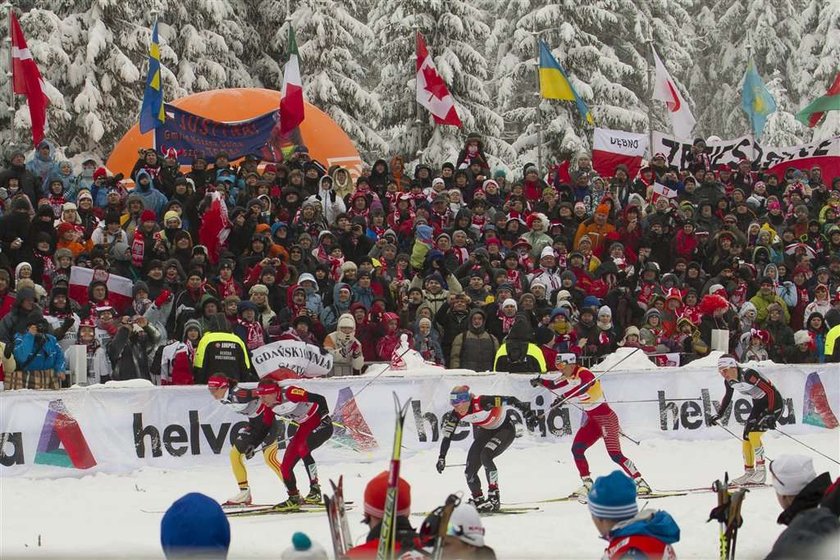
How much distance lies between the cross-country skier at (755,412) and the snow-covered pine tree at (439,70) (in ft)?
61.2

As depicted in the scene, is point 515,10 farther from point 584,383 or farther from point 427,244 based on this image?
point 584,383

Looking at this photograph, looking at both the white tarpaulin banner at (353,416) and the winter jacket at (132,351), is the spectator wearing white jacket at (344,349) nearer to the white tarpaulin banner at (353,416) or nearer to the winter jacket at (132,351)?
the white tarpaulin banner at (353,416)

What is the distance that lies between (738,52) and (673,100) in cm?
1871

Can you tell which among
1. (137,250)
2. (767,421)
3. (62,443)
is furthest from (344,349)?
(767,421)

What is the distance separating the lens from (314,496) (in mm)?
12789

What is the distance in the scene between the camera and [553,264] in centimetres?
1764

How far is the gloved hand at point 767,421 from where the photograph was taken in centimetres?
1383

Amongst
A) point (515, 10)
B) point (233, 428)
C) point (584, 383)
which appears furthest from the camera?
point (515, 10)

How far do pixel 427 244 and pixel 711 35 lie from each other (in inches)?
1161

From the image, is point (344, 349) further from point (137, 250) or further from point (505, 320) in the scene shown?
point (137, 250)

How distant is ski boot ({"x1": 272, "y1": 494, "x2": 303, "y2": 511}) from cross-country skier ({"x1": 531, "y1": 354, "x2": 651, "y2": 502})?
2822mm

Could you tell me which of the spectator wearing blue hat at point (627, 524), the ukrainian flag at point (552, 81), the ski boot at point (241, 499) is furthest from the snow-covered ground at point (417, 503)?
the ukrainian flag at point (552, 81)

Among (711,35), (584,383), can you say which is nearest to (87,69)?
(584,383)

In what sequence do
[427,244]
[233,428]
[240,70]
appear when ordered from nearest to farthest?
[233,428] → [427,244] → [240,70]
